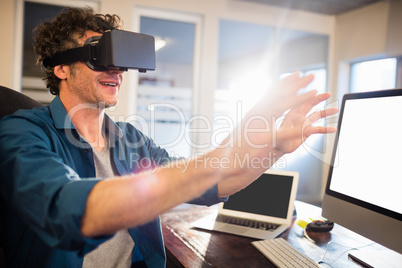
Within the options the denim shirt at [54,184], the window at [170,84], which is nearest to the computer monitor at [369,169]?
the denim shirt at [54,184]

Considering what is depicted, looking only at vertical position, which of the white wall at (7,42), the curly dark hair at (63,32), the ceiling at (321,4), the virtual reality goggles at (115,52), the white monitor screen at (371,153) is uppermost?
the ceiling at (321,4)

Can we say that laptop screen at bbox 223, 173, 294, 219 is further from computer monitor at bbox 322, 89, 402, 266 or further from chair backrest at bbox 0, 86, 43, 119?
chair backrest at bbox 0, 86, 43, 119

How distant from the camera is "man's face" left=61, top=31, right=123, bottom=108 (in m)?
1.23

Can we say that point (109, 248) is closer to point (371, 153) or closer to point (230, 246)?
point (230, 246)

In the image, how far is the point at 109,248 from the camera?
113 cm

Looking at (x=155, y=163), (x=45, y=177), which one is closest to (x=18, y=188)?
(x=45, y=177)

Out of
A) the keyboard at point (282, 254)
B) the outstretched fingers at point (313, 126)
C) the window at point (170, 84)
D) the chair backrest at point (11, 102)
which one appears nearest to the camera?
the outstretched fingers at point (313, 126)

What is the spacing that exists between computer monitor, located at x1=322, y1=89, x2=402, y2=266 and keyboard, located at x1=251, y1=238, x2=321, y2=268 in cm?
23

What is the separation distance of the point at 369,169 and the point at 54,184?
95 cm

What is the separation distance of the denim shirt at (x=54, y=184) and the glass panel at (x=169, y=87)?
2213 millimetres

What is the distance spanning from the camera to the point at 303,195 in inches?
185

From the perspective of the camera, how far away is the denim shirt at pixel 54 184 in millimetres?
617

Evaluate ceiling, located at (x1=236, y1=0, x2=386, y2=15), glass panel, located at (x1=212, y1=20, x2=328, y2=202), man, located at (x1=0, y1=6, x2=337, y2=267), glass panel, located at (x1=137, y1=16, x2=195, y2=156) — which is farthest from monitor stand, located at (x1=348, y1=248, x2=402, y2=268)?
ceiling, located at (x1=236, y1=0, x2=386, y2=15)

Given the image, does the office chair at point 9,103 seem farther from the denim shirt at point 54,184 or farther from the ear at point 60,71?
the ear at point 60,71
